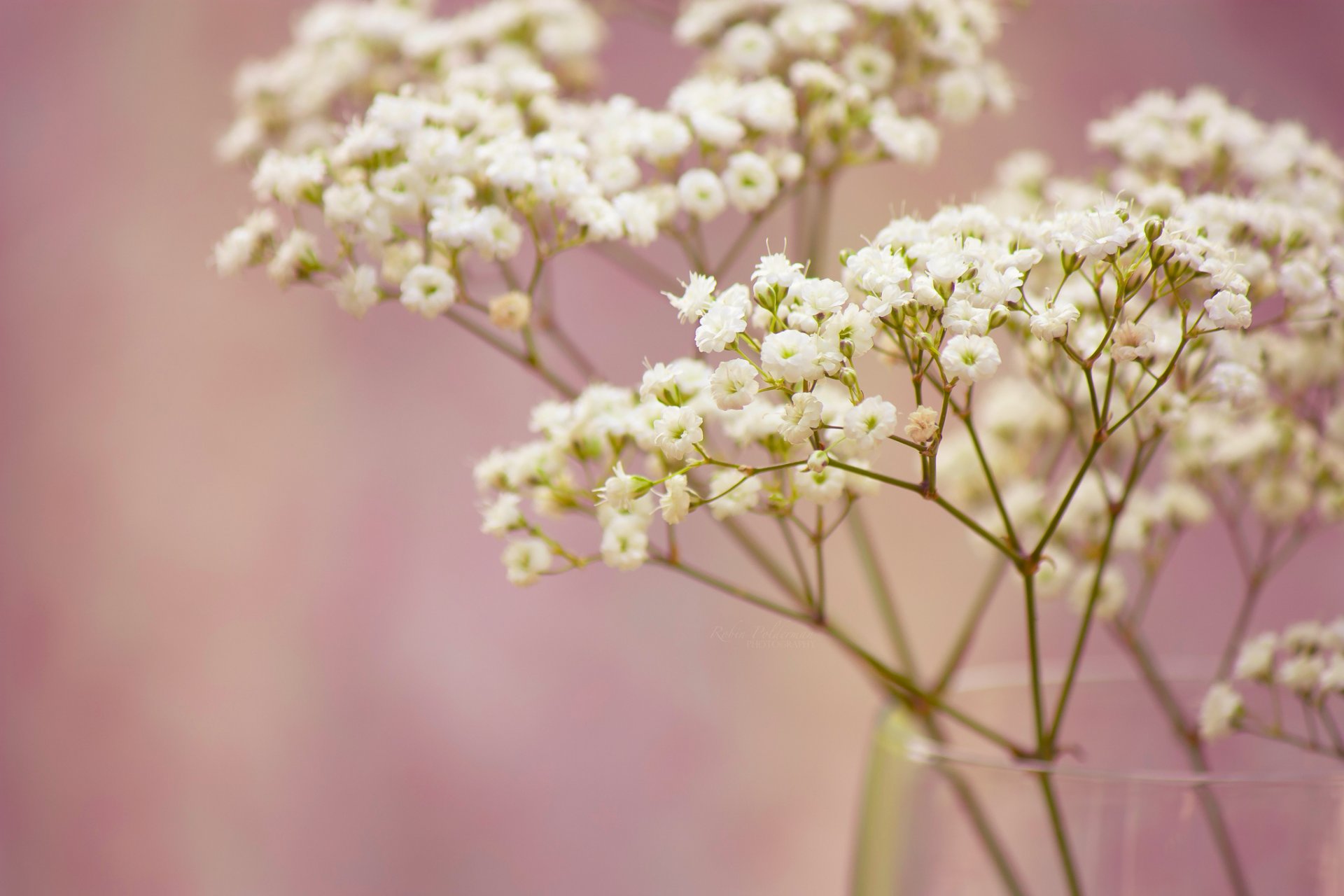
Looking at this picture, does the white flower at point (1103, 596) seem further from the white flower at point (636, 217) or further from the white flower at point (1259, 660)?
the white flower at point (636, 217)

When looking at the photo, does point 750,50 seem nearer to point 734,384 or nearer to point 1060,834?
point 734,384

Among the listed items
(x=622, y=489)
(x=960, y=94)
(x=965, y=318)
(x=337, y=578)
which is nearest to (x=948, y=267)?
(x=965, y=318)

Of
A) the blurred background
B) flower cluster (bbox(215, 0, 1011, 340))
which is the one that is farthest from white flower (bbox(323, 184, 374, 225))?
the blurred background

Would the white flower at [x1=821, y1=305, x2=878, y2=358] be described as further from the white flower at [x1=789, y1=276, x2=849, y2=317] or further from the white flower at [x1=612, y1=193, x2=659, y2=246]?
the white flower at [x1=612, y1=193, x2=659, y2=246]

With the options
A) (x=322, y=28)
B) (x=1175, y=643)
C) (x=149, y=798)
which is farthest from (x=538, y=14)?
(x=1175, y=643)

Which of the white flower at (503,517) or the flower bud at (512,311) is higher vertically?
the flower bud at (512,311)

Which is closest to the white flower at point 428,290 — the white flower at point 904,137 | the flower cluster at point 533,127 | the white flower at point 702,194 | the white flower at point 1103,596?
A: the flower cluster at point 533,127

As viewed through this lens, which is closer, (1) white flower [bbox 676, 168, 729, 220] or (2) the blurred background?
(1) white flower [bbox 676, 168, 729, 220]
